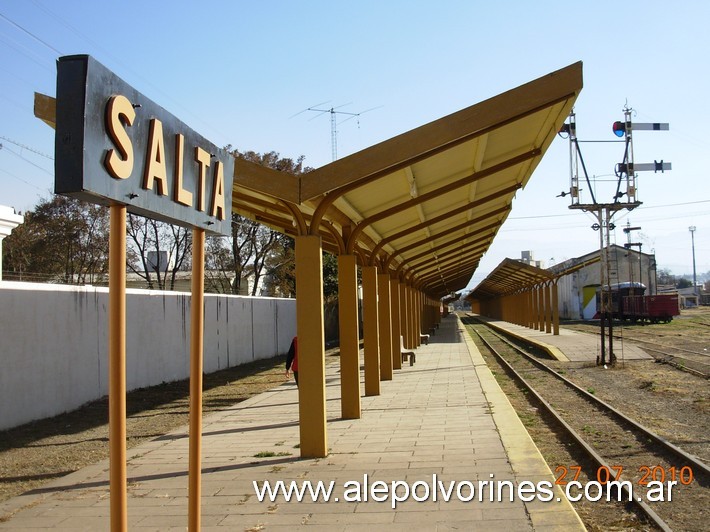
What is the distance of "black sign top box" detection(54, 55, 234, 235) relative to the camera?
2689mm

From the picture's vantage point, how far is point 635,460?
8266 mm

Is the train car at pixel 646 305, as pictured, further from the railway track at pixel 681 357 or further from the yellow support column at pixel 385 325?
the yellow support column at pixel 385 325

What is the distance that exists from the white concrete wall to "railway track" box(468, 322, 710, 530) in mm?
7892

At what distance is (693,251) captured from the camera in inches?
5010

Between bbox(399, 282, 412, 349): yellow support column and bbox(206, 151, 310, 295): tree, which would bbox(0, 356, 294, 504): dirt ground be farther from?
bbox(206, 151, 310, 295): tree

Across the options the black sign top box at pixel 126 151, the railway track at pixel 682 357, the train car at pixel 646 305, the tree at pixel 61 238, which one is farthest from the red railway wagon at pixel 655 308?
the black sign top box at pixel 126 151

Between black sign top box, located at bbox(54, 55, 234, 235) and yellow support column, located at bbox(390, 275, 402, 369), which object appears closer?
black sign top box, located at bbox(54, 55, 234, 235)

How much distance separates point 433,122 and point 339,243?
3394mm

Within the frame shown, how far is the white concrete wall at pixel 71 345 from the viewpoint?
35.5ft

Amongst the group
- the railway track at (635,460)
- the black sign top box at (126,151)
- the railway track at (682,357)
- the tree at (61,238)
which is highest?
the tree at (61,238)

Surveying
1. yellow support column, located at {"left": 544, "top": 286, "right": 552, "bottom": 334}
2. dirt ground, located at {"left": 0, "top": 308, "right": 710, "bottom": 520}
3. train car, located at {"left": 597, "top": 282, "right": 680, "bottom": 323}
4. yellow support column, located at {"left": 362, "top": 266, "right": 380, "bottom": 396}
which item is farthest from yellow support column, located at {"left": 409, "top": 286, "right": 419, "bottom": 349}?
train car, located at {"left": 597, "top": 282, "right": 680, "bottom": 323}

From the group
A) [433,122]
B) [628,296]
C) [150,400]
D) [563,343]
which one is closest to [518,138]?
[433,122]

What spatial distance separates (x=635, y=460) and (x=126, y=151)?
23.7 ft

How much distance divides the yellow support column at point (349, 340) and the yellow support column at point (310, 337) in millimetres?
2162
